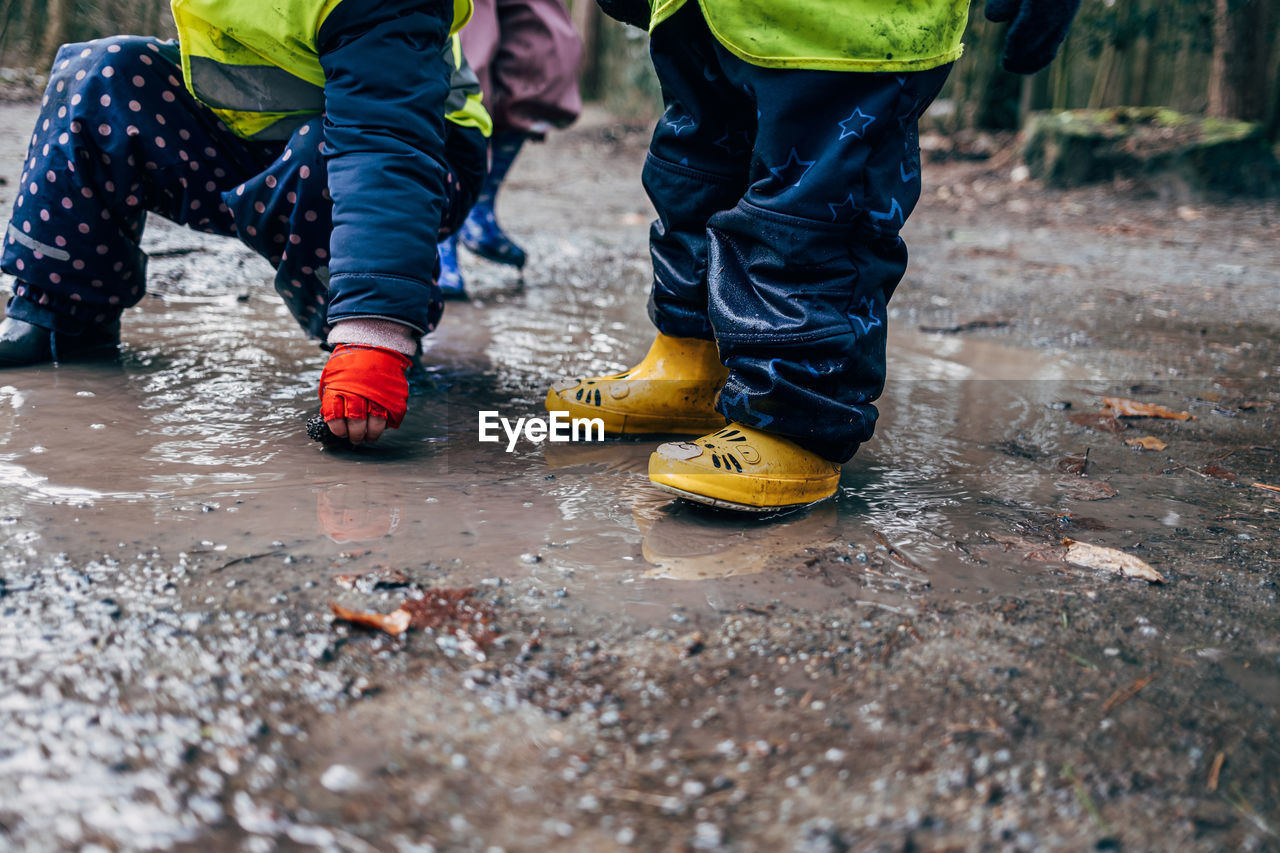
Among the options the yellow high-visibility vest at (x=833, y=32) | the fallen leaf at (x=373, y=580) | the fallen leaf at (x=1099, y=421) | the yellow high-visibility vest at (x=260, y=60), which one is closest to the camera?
the fallen leaf at (x=373, y=580)

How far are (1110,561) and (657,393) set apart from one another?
829 mm

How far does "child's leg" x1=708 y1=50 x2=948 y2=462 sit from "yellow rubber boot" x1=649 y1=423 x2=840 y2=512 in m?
0.03

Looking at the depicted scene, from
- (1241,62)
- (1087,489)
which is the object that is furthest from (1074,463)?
(1241,62)

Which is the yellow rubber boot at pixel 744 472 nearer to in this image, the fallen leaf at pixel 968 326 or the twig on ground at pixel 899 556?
the twig on ground at pixel 899 556

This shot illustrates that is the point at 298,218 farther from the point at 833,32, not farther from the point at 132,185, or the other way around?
the point at 833,32

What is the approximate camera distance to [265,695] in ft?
3.23

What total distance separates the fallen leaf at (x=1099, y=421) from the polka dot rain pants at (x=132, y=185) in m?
1.32

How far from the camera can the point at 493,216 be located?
3229 millimetres

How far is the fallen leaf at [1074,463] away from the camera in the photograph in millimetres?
1798

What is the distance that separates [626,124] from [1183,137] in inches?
203

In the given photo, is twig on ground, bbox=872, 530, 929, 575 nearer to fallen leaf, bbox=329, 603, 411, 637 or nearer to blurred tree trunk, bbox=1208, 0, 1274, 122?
fallen leaf, bbox=329, 603, 411, 637

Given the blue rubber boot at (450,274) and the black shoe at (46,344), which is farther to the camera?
the blue rubber boot at (450,274)

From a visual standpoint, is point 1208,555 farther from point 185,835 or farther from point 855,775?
A: point 185,835

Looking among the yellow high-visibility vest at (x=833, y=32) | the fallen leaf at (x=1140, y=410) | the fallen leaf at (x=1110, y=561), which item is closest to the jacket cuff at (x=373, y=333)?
the yellow high-visibility vest at (x=833, y=32)
